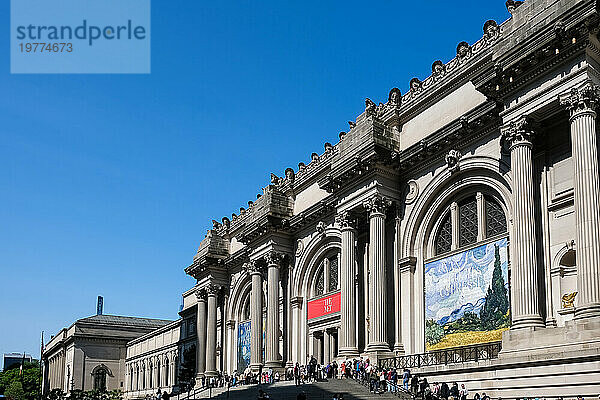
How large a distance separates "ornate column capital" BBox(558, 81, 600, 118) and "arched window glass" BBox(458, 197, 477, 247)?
8320 millimetres

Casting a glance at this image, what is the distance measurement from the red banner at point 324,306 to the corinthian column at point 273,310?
2.66m

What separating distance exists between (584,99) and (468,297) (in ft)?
35.0

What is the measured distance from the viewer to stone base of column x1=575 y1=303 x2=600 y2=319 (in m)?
23.8

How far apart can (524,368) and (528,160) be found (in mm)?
7911

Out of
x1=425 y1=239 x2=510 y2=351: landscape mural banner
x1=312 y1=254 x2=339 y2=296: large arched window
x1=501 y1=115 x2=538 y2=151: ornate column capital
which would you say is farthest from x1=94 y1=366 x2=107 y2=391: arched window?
x1=501 y1=115 x2=538 y2=151: ornate column capital

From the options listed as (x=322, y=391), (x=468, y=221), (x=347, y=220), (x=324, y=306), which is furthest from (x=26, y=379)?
(x=468, y=221)

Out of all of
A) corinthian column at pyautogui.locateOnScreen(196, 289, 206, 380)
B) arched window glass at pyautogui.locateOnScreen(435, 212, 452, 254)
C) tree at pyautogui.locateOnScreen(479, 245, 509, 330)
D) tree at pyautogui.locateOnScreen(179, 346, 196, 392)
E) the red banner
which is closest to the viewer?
tree at pyautogui.locateOnScreen(479, 245, 509, 330)

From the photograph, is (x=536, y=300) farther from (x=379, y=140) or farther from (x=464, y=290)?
(x=379, y=140)

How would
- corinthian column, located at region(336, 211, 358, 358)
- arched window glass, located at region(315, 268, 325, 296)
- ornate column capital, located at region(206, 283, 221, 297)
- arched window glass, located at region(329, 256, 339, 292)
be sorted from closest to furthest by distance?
corinthian column, located at region(336, 211, 358, 358) < arched window glass, located at region(329, 256, 339, 292) < arched window glass, located at region(315, 268, 325, 296) < ornate column capital, located at region(206, 283, 221, 297)

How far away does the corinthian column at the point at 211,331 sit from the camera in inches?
2262

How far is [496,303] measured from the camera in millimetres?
31094

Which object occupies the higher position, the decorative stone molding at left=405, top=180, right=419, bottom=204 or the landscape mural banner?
the decorative stone molding at left=405, top=180, right=419, bottom=204

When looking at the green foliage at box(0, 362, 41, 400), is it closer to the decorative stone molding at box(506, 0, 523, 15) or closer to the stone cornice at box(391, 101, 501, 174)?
the stone cornice at box(391, 101, 501, 174)

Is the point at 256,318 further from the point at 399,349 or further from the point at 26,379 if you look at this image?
the point at 26,379
